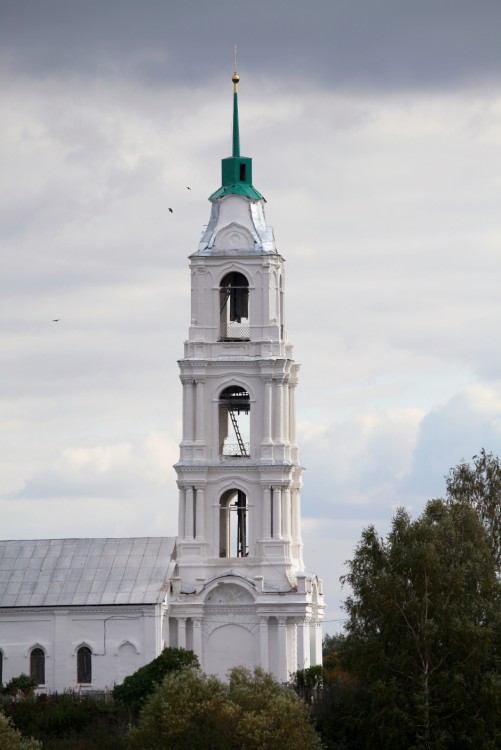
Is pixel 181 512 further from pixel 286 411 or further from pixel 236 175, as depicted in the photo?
pixel 236 175

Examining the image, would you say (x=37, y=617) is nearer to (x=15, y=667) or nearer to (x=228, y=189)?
(x=15, y=667)

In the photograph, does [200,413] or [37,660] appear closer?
[37,660]

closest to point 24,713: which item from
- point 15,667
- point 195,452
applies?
point 15,667

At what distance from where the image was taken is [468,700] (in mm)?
72000

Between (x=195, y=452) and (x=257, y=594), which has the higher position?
(x=195, y=452)

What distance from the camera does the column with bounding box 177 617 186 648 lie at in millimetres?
87812

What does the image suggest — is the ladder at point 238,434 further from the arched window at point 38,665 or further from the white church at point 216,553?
the arched window at point 38,665

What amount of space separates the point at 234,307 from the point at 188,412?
4697 mm

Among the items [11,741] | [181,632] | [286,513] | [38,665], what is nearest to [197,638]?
[181,632]

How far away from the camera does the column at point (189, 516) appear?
88.7m

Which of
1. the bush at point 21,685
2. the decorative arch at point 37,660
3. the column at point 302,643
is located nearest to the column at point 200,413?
the column at point 302,643

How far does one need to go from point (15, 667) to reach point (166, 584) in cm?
642

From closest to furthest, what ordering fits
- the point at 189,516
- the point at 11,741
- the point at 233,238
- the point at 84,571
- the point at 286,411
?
the point at 11,741 → the point at 189,516 → the point at 286,411 → the point at 84,571 → the point at 233,238

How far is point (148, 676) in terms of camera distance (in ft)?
270
